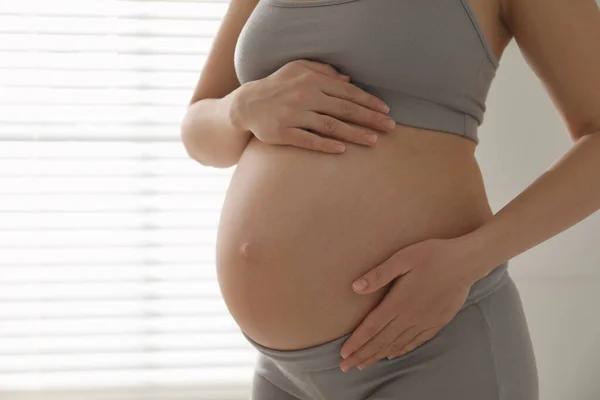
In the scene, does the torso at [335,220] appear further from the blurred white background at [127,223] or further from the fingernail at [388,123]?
the blurred white background at [127,223]

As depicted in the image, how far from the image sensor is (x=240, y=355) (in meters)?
1.77

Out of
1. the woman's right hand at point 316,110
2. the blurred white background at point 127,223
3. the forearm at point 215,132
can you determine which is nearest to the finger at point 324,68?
the woman's right hand at point 316,110

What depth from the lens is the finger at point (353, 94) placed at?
2.92 feet

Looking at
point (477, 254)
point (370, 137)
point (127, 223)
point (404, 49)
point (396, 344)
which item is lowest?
point (127, 223)

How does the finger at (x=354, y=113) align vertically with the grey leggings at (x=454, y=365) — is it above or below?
above

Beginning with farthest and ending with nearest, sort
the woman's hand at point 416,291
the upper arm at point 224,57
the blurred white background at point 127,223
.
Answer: the blurred white background at point 127,223 → the upper arm at point 224,57 → the woman's hand at point 416,291

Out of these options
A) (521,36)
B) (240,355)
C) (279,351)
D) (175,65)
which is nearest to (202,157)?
(279,351)

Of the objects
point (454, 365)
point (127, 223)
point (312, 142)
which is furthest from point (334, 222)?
point (127, 223)

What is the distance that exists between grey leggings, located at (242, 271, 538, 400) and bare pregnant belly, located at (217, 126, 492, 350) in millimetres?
48

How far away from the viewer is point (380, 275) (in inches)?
32.3

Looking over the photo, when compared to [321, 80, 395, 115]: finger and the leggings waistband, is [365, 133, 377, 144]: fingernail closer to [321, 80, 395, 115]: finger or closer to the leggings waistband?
[321, 80, 395, 115]: finger

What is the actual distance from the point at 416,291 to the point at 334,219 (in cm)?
13

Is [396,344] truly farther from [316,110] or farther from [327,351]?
[316,110]

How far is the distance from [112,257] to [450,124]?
3.40 feet
